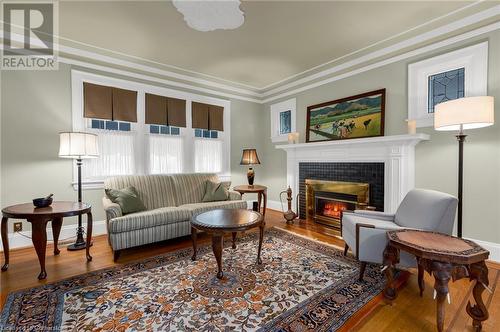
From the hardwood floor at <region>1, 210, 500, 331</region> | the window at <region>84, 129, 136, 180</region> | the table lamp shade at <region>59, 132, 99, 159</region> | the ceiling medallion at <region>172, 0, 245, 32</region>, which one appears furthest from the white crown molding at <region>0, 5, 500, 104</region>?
the hardwood floor at <region>1, 210, 500, 331</region>

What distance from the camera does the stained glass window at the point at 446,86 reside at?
2.83 m

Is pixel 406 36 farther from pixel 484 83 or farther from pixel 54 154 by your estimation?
pixel 54 154

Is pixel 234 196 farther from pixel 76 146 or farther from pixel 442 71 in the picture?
pixel 442 71

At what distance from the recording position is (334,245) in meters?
3.10

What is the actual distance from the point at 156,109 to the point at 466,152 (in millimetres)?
4597

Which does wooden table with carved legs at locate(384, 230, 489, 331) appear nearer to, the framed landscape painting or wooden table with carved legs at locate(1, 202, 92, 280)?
the framed landscape painting

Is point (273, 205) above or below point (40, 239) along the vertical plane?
below

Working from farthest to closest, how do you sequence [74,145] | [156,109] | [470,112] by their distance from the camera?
[156,109] < [74,145] < [470,112]

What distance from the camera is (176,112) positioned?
4.36 m

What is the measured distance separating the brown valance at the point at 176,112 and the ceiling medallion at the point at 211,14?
173 cm

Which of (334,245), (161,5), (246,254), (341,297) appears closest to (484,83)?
(334,245)

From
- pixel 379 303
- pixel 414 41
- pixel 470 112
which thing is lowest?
pixel 379 303

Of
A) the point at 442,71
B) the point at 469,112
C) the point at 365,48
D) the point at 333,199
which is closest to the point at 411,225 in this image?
the point at 469,112

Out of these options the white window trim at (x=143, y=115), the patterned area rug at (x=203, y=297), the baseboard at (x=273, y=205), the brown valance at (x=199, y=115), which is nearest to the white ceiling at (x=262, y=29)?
the white window trim at (x=143, y=115)
